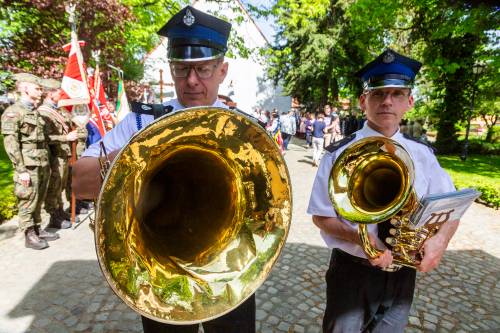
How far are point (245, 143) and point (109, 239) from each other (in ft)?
2.15

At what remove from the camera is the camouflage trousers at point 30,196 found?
13.3 ft

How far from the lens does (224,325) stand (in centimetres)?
167

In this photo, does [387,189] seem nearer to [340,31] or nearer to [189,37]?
[189,37]

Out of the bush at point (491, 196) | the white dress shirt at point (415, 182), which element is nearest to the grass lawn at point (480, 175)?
the bush at point (491, 196)

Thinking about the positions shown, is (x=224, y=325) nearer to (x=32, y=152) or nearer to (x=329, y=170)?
(x=329, y=170)

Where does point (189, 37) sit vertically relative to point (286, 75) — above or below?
below

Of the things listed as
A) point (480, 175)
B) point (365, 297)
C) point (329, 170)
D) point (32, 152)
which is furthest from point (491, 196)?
point (32, 152)

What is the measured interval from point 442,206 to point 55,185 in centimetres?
528

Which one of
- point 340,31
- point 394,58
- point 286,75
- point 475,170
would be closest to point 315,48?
point 340,31

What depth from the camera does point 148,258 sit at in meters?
1.33

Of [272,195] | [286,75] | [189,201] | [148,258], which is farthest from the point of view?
[286,75]

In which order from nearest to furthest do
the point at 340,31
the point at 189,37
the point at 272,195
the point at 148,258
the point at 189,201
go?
1. the point at 148,258
2. the point at 272,195
3. the point at 189,37
4. the point at 189,201
5. the point at 340,31

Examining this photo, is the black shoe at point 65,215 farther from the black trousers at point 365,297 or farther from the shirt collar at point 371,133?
the shirt collar at point 371,133

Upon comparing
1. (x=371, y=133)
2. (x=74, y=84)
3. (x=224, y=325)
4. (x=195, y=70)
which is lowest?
(x=224, y=325)
